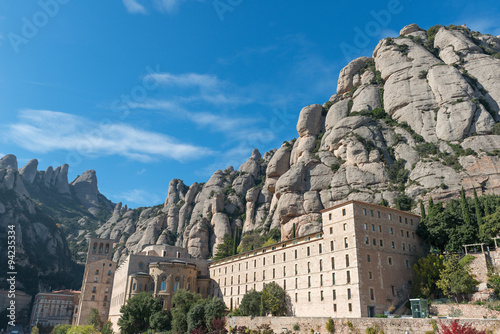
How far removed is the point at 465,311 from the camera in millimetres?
43031

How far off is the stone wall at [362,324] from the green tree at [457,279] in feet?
44.0

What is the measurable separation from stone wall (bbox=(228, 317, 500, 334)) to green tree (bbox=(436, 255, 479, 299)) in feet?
44.0

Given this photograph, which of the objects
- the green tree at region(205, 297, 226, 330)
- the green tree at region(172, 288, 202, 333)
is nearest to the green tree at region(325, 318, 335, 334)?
the green tree at region(205, 297, 226, 330)

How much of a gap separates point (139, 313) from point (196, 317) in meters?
14.1

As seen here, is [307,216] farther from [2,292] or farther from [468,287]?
[2,292]

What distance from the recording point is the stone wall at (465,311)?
4066 cm

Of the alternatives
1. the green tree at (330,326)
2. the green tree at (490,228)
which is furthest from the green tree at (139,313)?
the green tree at (490,228)

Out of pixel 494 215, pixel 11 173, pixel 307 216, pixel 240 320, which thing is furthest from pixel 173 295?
pixel 11 173

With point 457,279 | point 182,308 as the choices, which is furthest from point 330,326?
point 182,308

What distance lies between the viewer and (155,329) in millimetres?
65625

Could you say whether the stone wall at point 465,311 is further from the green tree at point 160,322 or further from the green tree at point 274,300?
the green tree at point 160,322

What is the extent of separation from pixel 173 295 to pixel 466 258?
50.1 meters

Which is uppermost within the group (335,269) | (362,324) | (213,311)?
(335,269)

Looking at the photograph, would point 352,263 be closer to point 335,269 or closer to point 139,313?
point 335,269
